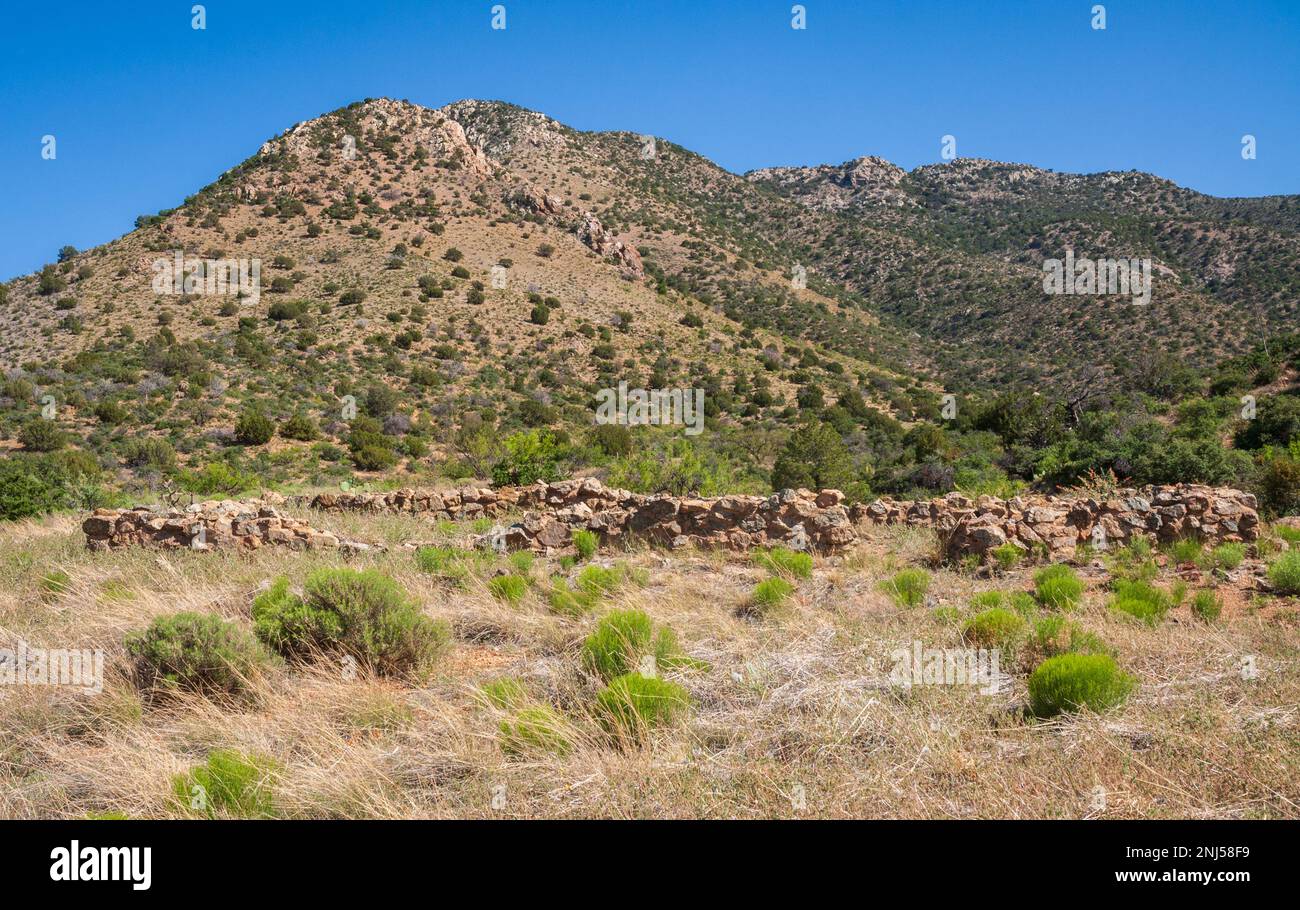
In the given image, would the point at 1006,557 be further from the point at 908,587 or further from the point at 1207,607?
the point at 1207,607

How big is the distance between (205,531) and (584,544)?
5.04 m

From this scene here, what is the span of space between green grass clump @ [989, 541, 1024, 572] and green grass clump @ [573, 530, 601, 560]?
502 centimetres

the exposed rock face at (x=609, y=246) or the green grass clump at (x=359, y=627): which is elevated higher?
the exposed rock face at (x=609, y=246)

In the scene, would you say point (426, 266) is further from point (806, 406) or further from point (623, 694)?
point (623, 694)

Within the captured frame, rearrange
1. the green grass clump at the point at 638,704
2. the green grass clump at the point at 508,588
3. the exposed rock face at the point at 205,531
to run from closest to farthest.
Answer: the green grass clump at the point at 638,704 < the green grass clump at the point at 508,588 < the exposed rock face at the point at 205,531

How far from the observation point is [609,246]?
158 ft

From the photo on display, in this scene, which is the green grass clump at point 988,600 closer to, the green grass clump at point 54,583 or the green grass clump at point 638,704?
the green grass clump at point 638,704

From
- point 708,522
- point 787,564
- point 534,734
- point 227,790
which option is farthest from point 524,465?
point 227,790

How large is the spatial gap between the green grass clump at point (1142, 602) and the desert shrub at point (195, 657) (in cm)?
691

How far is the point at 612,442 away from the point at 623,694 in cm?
1941

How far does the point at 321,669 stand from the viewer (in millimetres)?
5156

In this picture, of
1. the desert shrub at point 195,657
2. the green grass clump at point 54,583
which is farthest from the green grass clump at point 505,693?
the green grass clump at point 54,583

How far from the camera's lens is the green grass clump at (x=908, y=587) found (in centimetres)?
688
